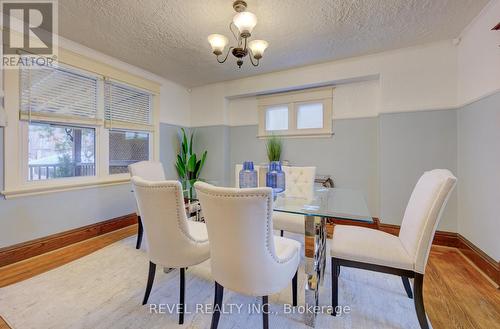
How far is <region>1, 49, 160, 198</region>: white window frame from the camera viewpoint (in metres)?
2.17

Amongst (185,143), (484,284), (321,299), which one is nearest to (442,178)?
(321,299)

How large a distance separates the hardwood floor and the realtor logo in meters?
2.04

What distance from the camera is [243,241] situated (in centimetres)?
107

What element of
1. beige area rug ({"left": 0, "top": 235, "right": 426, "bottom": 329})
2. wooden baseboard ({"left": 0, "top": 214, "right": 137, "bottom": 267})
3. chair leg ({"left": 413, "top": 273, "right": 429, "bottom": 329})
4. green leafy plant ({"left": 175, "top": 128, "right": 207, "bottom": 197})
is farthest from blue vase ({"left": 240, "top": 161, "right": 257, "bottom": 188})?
green leafy plant ({"left": 175, "top": 128, "right": 207, "bottom": 197})

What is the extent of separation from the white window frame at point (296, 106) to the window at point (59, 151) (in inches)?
105

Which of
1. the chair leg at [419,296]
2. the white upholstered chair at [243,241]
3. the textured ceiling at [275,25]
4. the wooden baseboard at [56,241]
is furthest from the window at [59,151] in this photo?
the chair leg at [419,296]

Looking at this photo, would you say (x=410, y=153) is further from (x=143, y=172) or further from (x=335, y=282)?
(x=143, y=172)

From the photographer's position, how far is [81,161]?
2.83m

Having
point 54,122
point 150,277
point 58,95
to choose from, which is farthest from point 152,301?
point 58,95

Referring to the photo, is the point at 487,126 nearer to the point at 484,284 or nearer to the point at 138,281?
the point at 484,284

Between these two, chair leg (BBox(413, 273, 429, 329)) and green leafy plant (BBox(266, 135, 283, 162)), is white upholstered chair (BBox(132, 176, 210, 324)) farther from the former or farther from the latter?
green leafy plant (BBox(266, 135, 283, 162))

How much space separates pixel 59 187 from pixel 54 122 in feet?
2.54

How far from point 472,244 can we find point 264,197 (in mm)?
2756

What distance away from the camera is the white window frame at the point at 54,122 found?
85.4 inches
